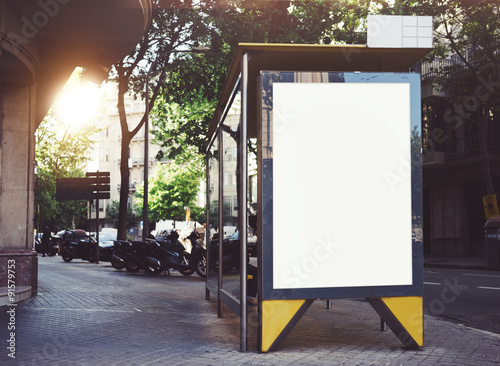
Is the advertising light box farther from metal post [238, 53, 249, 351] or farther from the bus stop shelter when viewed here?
metal post [238, 53, 249, 351]

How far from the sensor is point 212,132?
9367mm

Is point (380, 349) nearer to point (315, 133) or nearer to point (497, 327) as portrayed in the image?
point (315, 133)

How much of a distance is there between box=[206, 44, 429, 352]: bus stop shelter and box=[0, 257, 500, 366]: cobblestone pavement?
0.39m

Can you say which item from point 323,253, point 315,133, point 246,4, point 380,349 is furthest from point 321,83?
point 246,4

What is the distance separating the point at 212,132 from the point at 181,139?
1600cm

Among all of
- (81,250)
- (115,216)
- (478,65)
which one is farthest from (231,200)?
(115,216)

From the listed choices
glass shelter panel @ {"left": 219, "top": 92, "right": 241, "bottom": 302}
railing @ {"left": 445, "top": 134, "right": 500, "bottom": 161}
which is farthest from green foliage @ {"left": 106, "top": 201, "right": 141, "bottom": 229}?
glass shelter panel @ {"left": 219, "top": 92, "right": 241, "bottom": 302}

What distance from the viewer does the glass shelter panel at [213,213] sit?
853 cm

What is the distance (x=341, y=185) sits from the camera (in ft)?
18.6

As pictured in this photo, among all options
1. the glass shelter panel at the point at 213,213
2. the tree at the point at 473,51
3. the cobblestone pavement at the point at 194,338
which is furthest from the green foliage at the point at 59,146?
the cobblestone pavement at the point at 194,338

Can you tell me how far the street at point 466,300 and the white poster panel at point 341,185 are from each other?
8.75ft

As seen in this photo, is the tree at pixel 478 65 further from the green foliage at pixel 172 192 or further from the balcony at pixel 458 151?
the green foliage at pixel 172 192

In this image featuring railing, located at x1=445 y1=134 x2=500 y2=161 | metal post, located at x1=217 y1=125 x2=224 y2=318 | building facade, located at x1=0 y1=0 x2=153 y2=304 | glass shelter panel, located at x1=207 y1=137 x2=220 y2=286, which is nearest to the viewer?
metal post, located at x1=217 y1=125 x2=224 y2=318

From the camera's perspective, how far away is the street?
8.23 m
